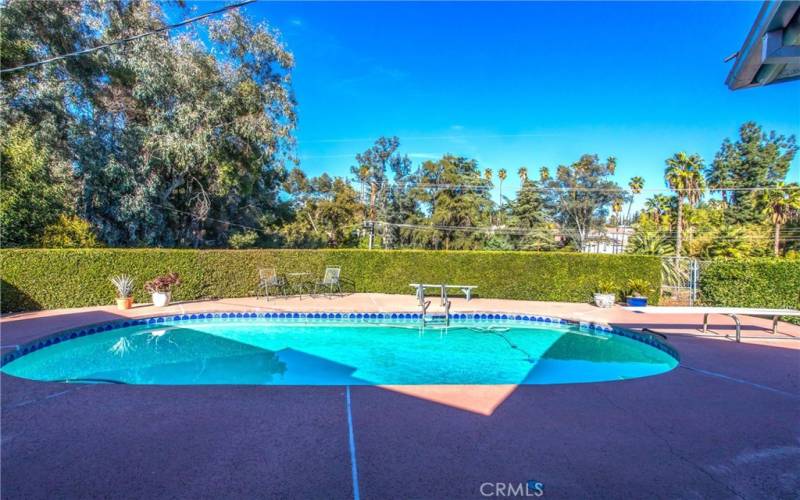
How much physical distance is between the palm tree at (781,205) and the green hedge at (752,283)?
18940 millimetres

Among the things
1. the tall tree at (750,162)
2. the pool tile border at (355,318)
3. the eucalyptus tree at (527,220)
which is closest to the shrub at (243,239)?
the pool tile border at (355,318)

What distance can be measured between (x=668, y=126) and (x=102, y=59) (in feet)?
81.3

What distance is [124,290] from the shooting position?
9.74 metres

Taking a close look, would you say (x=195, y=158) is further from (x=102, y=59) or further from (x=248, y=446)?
(x=248, y=446)

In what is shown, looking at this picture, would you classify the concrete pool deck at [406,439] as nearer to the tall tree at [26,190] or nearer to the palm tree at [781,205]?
the tall tree at [26,190]

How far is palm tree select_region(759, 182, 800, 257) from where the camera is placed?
24562 mm

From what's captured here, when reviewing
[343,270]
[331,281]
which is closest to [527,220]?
[343,270]

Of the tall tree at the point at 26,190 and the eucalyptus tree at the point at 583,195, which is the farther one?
the eucalyptus tree at the point at 583,195

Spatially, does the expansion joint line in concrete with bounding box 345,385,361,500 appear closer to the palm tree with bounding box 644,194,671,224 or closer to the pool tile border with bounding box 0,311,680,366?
the pool tile border with bounding box 0,311,680,366

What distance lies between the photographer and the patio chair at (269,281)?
11531mm

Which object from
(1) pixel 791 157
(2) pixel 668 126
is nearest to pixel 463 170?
(2) pixel 668 126

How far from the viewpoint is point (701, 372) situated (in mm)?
5438

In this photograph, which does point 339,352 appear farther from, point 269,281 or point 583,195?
point 583,195

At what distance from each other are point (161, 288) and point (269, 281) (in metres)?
2.63
